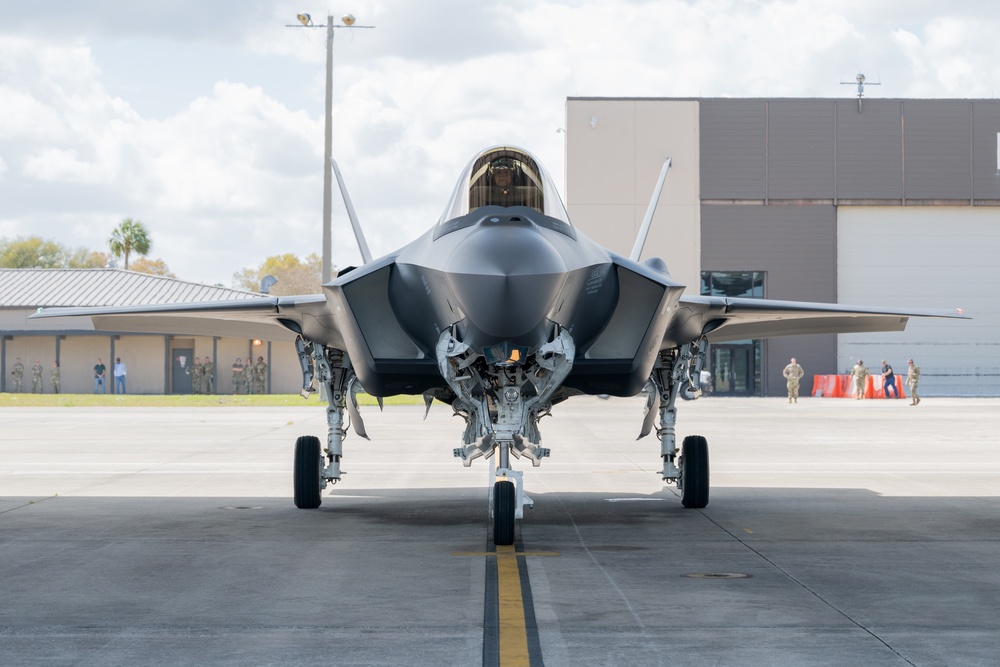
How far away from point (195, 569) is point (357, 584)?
1285 mm

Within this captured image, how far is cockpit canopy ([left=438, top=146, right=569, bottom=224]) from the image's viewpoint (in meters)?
9.27

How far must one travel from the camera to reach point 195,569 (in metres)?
7.98

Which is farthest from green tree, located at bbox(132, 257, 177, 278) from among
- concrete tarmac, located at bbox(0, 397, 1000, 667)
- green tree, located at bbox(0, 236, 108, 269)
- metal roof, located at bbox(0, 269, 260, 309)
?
concrete tarmac, located at bbox(0, 397, 1000, 667)

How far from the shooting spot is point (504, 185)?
30.6 feet

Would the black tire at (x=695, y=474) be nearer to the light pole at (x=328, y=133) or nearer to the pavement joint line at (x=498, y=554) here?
the pavement joint line at (x=498, y=554)

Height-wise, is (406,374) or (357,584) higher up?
(406,374)

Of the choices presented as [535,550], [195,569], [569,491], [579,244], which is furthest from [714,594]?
[569,491]

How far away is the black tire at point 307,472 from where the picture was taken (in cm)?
1159

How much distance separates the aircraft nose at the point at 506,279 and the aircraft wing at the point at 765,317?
2.64m

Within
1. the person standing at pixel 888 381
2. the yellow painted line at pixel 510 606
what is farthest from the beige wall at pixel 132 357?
the yellow painted line at pixel 510 606

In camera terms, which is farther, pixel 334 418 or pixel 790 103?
pixel 790 103

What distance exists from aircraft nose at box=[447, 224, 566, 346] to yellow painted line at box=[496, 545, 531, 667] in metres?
1.58

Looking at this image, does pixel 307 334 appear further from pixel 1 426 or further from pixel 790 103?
pixel 790 103

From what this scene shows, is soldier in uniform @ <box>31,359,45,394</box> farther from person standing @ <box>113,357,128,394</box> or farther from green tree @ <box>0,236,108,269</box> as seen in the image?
green tree @ <box>0,236,108,269</box>
